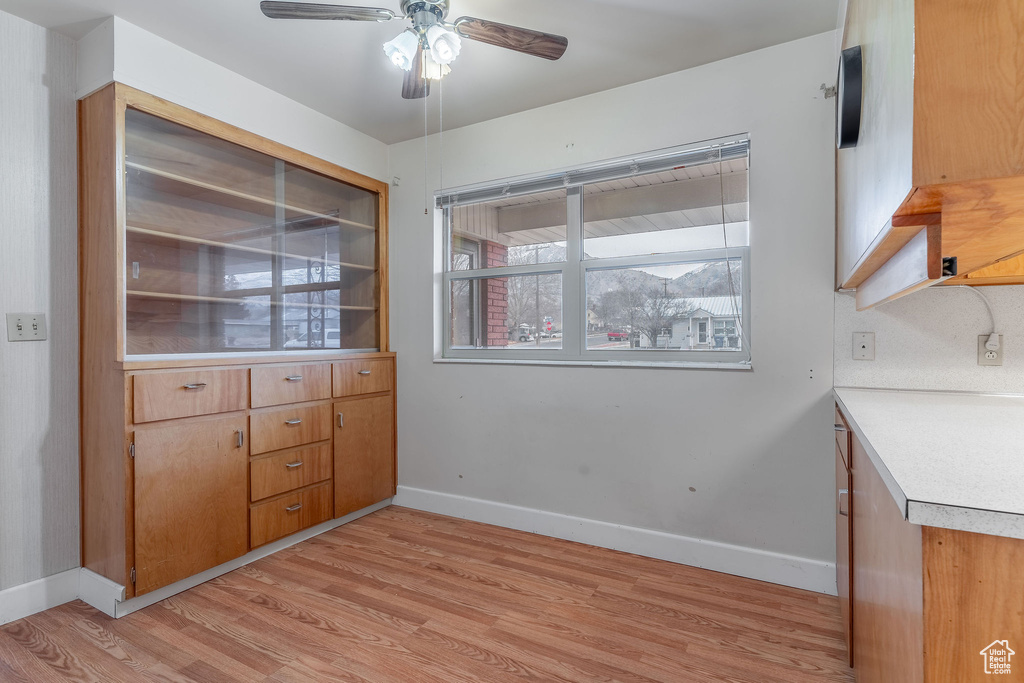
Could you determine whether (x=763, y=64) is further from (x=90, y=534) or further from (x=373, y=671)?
(x=90, y=534)

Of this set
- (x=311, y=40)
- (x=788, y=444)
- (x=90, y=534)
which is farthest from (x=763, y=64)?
(x=90, y=534)

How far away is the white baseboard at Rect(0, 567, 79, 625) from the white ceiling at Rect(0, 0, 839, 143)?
2.43m

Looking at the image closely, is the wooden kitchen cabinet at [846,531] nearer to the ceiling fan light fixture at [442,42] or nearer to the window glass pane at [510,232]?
the window glass pane at [510,232]

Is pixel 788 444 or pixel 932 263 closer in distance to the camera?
pixel 932 263

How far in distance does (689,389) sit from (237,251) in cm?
251

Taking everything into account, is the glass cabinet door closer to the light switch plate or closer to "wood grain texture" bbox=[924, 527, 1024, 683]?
the light switch plate

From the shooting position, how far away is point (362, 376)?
128 inches

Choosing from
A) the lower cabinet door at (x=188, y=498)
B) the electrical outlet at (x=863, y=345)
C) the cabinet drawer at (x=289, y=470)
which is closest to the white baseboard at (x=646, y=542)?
the cabinet drawer at (x=289, y=470)

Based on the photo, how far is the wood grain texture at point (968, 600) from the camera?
0.67 m

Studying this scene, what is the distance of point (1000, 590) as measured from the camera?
671mm

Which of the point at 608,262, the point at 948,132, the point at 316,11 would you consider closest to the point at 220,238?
the point at 316,11

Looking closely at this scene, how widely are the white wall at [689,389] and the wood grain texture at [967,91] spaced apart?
5.79 ft

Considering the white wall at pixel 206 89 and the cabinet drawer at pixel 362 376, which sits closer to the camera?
the white wall at pixel 206 89

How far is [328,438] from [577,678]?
1.95 meters
